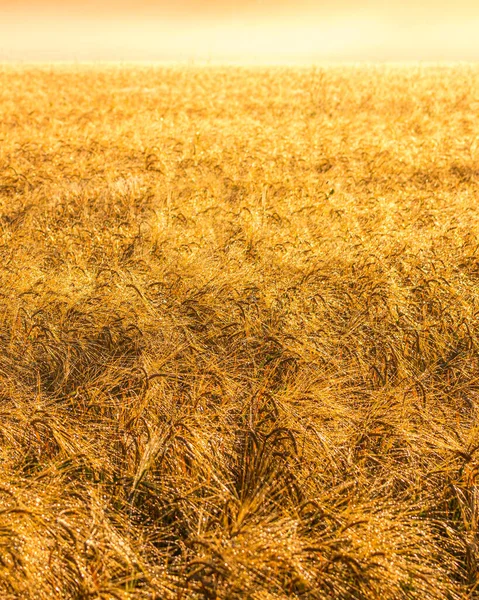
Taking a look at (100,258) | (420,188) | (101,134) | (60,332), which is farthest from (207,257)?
(101,134)

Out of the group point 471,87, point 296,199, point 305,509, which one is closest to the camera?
point 305,509

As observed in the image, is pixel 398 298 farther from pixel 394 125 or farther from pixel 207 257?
pixel 394 125

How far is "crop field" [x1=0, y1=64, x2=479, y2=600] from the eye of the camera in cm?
174

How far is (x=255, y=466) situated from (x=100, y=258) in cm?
242

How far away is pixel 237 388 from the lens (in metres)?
2.64

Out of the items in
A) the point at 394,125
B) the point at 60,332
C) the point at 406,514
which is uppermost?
the point at 394,125

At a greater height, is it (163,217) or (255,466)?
(163,217)

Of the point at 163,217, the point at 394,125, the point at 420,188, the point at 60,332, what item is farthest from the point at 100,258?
the point at 394,125

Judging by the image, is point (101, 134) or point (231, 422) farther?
point (101, 134)

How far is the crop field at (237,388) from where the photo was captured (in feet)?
5.70

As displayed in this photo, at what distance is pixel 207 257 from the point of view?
12.9 ft

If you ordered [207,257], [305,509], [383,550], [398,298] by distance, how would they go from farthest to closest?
[207,257] < [398,298] < [305,509] < [383,550]

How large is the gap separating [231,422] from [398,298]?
151 cm

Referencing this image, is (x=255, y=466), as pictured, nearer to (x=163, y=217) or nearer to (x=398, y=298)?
(x=398, y=298)
